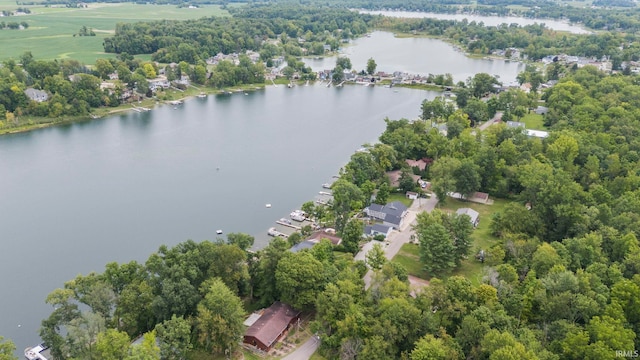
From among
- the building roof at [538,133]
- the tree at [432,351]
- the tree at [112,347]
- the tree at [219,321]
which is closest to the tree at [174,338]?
the tree at [219,321]

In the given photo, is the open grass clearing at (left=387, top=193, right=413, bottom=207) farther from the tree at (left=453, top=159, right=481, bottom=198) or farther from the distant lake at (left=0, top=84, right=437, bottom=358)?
the distant lake at (left=0, top=84, right=437, bottom=358)

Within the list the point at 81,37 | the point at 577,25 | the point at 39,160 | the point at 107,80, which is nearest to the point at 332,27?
the point at 81,37

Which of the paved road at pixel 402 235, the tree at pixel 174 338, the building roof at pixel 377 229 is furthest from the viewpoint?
the building roof at pixel 377 229

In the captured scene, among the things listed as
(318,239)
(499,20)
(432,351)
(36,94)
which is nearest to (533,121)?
(318,239)

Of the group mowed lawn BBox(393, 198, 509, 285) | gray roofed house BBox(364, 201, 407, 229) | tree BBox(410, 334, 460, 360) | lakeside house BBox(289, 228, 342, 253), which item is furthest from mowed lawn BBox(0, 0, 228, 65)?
tree BBox(410, 334, 460, 360)

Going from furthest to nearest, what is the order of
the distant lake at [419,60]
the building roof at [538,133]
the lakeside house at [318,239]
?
the distant lake at [419,60] < the building roof at [538,133] < the lakeside house at [318,239]

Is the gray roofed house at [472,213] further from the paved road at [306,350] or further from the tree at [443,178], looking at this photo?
the paved road at [306,350]

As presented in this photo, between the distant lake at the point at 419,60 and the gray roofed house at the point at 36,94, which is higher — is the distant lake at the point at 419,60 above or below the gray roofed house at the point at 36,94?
above
